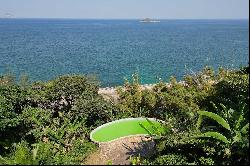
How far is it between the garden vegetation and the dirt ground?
38cm

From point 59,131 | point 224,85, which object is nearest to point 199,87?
point 224,85

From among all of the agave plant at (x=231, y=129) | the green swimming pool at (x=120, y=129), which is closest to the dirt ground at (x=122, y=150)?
the green swimming pool at (x=120, y=129)

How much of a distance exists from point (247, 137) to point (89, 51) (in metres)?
65.6

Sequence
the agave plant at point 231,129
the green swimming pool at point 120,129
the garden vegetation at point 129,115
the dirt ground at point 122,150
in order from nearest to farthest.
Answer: the agave plant at point 231,129, the garden vegetation at point 129,115, the dirt ground at point 122,150, the green swimming pool at point 120,129

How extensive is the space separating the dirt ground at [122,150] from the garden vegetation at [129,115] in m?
0.38

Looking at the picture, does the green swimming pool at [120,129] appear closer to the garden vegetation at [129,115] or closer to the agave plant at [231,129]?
the garden vegetation at [129,115]

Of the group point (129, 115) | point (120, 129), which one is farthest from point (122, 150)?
point (129, 115)

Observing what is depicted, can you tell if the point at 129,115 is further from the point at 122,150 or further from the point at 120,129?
the point at 122,150

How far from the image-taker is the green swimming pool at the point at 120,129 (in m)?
15.8

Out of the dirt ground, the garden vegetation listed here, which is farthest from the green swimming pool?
the garden vegetation

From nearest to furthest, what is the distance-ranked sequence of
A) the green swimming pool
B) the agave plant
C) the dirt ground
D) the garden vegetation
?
the agave plant → the garden vegetation → the dirt ground → the green swimming pool

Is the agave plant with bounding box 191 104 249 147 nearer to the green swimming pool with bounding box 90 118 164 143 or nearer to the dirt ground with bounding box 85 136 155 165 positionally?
the dirt ground with bounding box 85 136 155 165

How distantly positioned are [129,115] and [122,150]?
328cm

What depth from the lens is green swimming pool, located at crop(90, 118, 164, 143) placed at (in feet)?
52.0
